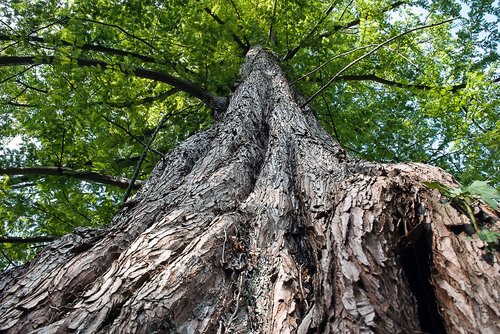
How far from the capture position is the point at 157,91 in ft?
23.0

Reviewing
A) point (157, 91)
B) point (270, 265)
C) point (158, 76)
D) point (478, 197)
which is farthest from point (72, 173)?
point (478, 197)

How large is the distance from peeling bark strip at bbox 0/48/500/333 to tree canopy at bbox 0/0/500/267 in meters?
1.97

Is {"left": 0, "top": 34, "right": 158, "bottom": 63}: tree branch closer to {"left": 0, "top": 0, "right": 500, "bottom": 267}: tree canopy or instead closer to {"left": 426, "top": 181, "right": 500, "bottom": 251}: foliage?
{"left": 0, "top": 0, "right": 500, "bottom": 267}: tree canopy

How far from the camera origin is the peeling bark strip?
131 cm

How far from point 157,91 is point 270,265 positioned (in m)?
5.79

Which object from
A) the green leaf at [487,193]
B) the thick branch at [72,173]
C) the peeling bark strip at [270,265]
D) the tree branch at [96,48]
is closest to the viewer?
the peeling bark strip at [270,265]

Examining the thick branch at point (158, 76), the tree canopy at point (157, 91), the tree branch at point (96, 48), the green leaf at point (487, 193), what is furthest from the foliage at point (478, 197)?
the tree branch at point (96, 48)

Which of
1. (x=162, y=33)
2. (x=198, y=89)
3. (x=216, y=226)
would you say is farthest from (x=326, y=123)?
(x=216, y=226)

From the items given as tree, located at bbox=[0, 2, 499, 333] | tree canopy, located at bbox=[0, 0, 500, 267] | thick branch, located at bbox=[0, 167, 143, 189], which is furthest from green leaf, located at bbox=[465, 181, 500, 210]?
thick branch, located at bbox=[0, 167, 143, 189]

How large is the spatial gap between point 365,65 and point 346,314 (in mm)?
6721

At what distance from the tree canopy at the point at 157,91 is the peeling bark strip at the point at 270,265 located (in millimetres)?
1966

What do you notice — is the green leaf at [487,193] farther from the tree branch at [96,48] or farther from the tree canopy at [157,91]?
the tree branch at [96,48]

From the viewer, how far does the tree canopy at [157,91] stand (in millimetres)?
4578

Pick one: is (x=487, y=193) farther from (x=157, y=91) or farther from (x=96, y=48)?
(x=157, y=91)
